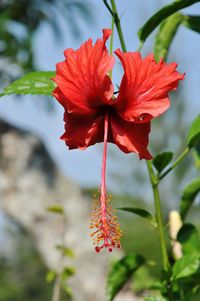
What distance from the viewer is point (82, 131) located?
735mm

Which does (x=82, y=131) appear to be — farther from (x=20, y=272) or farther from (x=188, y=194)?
(x=20, y=272)

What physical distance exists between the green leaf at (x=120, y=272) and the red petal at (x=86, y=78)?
447 mm

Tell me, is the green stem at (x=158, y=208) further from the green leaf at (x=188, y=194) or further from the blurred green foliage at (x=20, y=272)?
the blurred green foliage at (x=20, y=272)

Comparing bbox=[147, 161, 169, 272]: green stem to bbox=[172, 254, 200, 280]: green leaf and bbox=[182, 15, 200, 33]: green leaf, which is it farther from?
bbox=[182, 15, 200, 33]: green leaf

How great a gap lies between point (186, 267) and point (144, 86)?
365 millimetres

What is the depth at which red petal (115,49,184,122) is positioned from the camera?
26.4 inches

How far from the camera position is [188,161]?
59.4 feet

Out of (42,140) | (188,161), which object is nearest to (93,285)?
(42,140)

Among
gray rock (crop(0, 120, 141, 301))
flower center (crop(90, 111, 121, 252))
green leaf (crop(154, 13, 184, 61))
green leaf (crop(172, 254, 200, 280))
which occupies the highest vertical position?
green leaf (crop(154, 13, 184, 61))

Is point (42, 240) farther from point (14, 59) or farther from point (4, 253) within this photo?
point (4, 253)

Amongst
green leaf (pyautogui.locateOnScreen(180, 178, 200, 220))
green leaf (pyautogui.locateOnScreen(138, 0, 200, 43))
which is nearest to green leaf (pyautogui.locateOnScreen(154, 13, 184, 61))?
green leaf (pyautogui.locateOnScreen(138, 0, 200, 43))

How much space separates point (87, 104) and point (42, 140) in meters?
5.18

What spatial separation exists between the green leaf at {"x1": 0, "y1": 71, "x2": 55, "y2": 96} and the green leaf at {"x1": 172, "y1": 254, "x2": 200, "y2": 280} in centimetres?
34

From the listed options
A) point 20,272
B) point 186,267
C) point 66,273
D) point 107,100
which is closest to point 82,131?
point 107,100
